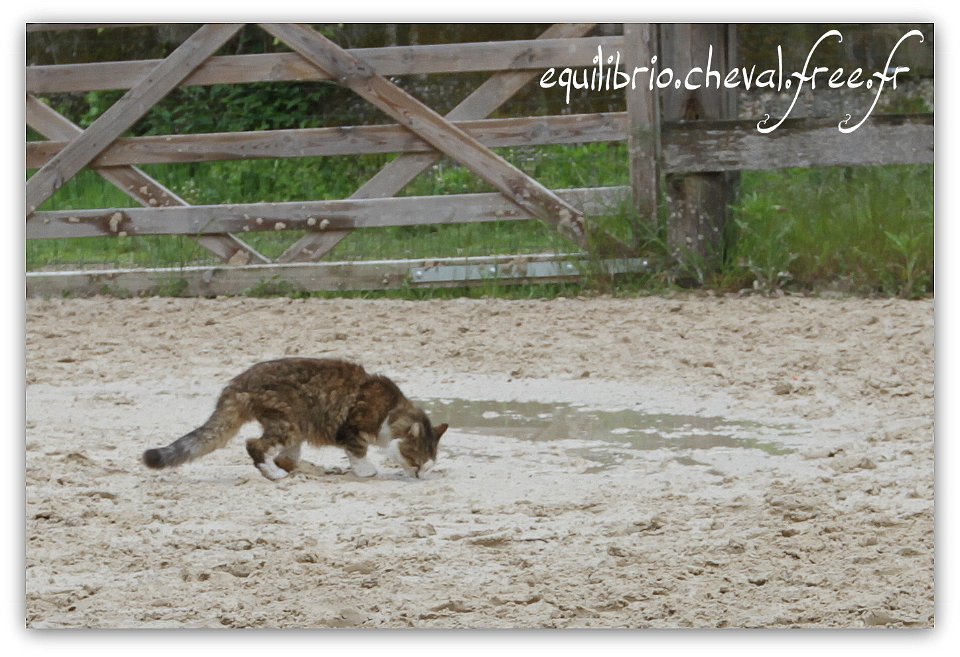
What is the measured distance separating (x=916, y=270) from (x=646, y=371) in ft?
7.28

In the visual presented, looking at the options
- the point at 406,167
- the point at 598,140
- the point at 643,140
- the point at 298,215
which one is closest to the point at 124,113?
the point at 298,215

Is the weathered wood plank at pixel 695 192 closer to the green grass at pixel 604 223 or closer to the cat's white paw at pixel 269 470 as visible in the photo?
→ the green grass at pixel 604 223

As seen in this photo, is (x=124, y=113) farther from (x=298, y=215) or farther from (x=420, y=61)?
(x=420, y=61)

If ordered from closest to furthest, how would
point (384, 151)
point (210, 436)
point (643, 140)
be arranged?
point (210, 436)
point (643, 140)
point (384, 151)

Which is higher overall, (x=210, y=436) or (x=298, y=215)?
(x=298, y=215)

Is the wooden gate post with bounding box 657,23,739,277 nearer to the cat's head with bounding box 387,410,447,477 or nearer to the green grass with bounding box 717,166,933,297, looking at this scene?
the green grass with bounding box 717,166,933,297

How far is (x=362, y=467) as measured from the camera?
4.90 meters

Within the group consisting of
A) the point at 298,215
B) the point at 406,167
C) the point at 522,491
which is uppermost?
the point at 406,167

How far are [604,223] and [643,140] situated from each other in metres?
0.55

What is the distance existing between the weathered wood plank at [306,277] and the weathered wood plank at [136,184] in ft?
0.54

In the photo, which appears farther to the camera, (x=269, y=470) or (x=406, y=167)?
(x=406, y=167)

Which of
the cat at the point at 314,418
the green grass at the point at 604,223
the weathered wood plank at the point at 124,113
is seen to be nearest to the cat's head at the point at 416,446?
the cat at the point at 314,418

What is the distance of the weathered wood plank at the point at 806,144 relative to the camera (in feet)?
25.6

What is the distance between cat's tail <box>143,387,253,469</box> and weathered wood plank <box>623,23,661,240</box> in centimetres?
414
